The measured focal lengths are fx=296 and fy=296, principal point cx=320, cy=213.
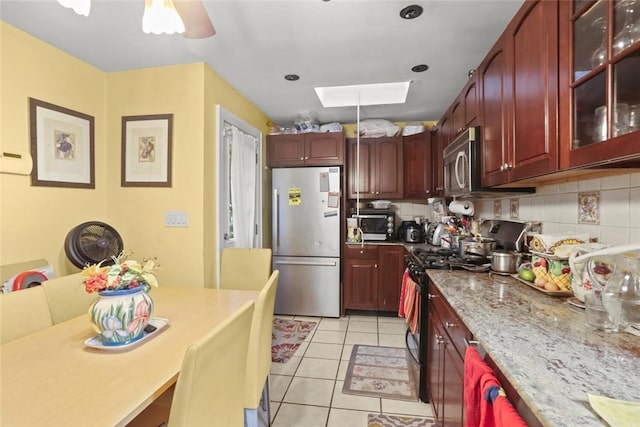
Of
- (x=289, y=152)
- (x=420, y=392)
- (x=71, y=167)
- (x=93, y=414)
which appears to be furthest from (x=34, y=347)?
(x=289, y=152)

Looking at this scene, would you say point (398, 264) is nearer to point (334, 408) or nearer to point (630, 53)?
point (334, 408)

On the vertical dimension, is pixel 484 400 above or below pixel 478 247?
below

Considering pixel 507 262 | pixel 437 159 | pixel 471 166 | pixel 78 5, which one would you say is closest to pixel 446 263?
pixel 507 262

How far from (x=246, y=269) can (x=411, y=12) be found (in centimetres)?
196

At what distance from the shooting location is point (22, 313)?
1286mm

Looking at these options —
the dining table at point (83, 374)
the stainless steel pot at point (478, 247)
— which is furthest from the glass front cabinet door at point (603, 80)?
the dining table at point (83, 374)

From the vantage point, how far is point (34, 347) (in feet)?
3.58

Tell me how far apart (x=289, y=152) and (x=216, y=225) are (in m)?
1.39

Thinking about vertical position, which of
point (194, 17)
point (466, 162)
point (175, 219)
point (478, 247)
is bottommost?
point (478, 247)

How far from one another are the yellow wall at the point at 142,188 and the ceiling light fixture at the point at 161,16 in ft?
4.10

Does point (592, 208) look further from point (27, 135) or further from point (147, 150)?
point (27, 135)

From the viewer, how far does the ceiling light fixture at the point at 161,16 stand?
1.12m

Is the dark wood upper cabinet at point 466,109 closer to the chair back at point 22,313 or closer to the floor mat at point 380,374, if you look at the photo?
the floor mat at point 380,374

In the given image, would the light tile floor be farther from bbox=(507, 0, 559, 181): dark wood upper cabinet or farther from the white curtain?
bbox=(507, 0, 559, 181): dark wood upper cabinet
